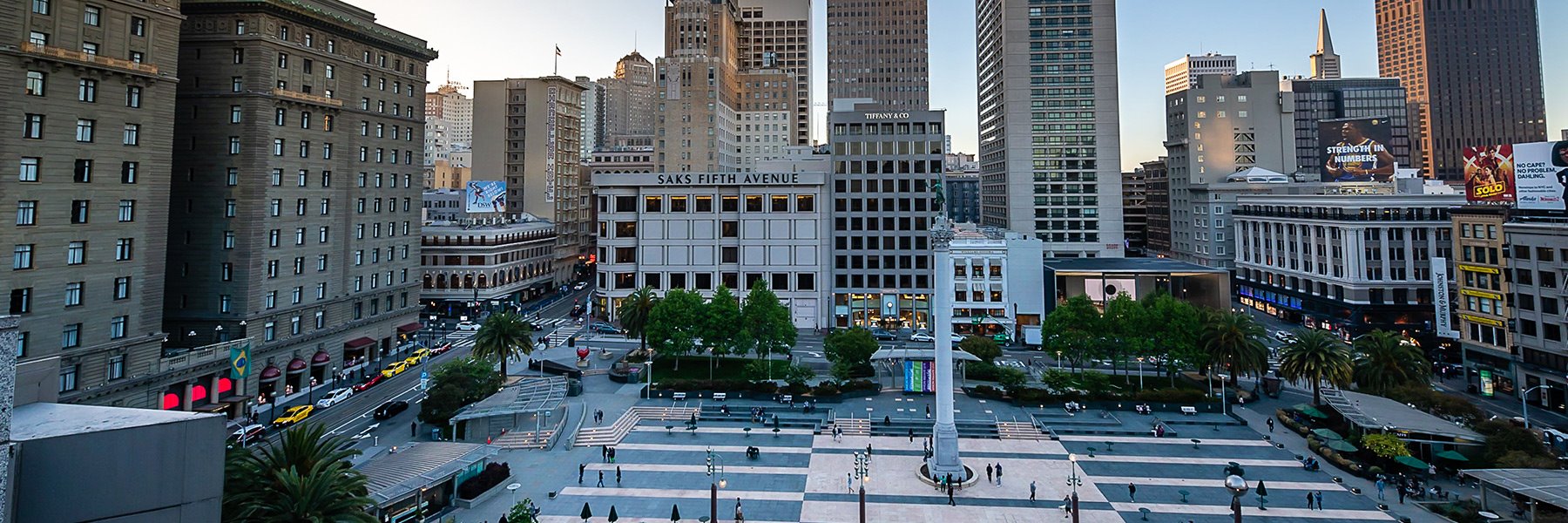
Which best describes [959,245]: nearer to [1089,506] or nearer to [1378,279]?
[1378,279]

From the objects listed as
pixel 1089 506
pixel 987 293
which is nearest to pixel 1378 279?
pixel 987 293

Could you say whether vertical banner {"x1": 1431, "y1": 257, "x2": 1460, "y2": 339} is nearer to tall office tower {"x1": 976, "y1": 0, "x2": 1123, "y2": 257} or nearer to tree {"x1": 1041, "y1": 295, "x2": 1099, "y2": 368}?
tree {"x1": 1041, "y1": 295, "x2": 1099, "y2": 368}

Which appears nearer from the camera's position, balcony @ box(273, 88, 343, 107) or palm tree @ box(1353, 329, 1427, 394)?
palm tree @ box(1353, 329, 1427, 394)

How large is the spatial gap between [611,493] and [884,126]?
242 feet

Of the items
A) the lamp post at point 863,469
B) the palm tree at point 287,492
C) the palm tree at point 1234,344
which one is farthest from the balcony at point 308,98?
the palm tree at point 1234,344

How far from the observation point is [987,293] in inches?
3836

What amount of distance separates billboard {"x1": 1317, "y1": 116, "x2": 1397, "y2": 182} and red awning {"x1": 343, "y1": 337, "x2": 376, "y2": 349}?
137139mm

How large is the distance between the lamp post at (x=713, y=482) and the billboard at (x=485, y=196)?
76.0 meters

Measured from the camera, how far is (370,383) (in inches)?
2704

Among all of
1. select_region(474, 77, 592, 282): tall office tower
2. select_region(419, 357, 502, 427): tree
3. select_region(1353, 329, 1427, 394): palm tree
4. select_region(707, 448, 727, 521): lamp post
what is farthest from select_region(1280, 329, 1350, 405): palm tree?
select_region(474, 77, 592, 282): tall office tower

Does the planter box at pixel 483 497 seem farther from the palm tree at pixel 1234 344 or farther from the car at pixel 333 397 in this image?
the palm tree at pixel 1234 344

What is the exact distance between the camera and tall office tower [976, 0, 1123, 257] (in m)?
130

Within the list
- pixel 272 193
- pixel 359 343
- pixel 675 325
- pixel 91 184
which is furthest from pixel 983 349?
pixel 91 184

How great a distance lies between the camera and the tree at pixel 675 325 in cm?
7119
